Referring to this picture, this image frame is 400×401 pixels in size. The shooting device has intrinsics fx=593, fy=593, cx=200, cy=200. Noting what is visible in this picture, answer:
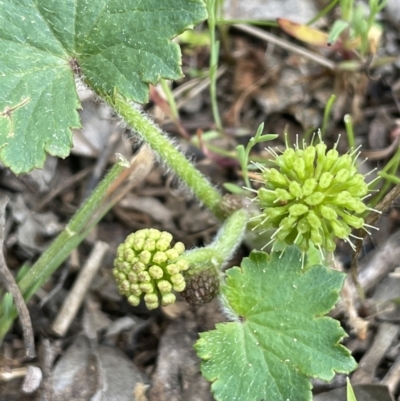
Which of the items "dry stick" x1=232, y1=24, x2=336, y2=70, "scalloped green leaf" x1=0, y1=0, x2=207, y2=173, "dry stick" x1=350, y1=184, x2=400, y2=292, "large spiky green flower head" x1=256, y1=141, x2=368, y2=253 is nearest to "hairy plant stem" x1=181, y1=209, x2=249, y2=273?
"large spiky green flower head" x1=256, y1=141, x2=368, y2=253

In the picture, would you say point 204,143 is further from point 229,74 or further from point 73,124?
point 73,124

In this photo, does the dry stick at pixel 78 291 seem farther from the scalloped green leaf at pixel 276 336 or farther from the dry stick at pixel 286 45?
the dry stick at pixel 286 45

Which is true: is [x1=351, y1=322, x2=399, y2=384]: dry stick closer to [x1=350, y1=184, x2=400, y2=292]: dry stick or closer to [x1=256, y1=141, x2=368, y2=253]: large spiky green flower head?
[x1=350, y1=184, x2=400, y2=292]: dry stick

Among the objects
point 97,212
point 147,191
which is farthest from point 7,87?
point 147,191

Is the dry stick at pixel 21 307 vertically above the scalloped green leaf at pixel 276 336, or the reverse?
the dry stick at pixel 21 307

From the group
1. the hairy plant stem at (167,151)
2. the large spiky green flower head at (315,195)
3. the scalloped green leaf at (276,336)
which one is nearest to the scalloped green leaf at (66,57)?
the hairy plant stem at (167,151)

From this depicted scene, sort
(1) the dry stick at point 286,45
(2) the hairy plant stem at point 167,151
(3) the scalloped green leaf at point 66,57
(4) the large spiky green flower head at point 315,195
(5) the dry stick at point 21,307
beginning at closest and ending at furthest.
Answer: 1. (4) the large spiky green flower head at point 315,195
2. (3) the scalloped green leaf at point 66,57
3. (5) the dry stick at point 21,307
4. (2) the hairy plant stem at point 167,151
5. (1) the dry stick at point 286,45

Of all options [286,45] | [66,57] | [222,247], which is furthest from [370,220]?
[66,57]
